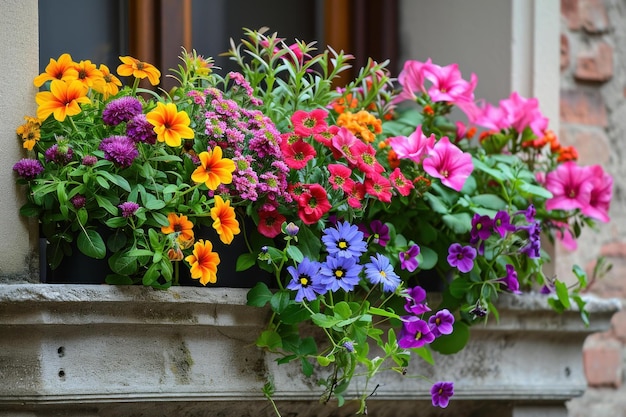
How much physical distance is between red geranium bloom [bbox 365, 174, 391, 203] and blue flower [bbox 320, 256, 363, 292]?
13 centimetres

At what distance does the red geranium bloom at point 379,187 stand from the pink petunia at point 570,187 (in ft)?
1.67

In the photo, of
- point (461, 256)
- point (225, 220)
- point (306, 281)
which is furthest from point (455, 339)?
point (225, 220)

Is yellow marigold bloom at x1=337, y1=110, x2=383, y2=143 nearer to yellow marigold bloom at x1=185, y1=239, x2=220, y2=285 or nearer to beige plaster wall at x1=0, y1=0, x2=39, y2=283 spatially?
yellow marigold bloom at x1=185, y1=239, x2=220, y2=285

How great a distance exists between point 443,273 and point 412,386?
230 millimetres

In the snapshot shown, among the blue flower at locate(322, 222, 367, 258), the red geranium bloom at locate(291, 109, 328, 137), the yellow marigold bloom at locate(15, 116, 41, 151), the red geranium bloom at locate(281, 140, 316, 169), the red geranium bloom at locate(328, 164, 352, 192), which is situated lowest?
the blue flower at locate(322, 222, 367, 258)

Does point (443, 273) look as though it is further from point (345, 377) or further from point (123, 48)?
point (123, 48)

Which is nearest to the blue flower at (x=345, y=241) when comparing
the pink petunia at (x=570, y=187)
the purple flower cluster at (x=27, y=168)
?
the purple flower cluster at (x=27, y=168)

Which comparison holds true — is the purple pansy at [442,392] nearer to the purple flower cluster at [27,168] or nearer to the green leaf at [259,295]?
the green leaf at [259,295]

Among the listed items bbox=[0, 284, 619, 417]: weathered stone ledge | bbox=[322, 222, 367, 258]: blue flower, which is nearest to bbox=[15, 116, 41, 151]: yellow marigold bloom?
bbox=[0, 284, 619, 417]: weathered stone ledge

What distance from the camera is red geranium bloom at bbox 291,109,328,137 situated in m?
1.65

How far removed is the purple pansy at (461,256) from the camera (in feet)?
5.72

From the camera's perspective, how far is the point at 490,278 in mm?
1833

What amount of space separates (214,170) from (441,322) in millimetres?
480

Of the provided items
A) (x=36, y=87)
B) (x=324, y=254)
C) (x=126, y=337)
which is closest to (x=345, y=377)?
(x=324, y=254)
